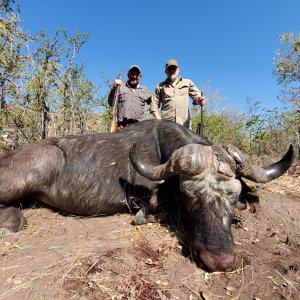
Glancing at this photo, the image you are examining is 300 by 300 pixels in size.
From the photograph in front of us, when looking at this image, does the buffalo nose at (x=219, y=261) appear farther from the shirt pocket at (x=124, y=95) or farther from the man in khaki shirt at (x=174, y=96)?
the shirt pocket at (x=124, y=95)

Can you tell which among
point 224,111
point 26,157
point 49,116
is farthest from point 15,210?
point 224,111

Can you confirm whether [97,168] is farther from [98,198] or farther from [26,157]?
[26,157]

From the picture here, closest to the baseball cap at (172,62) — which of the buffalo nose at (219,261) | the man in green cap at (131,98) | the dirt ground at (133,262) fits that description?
the man in green cap at (131,98)

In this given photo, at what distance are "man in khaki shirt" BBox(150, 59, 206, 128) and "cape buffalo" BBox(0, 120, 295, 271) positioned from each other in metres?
1.75

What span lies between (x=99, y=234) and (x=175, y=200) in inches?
37.7

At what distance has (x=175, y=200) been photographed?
3471mm

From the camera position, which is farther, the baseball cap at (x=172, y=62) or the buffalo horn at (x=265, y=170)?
the baseball cap at (x=172, y=62)

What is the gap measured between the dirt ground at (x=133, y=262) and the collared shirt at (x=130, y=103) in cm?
279

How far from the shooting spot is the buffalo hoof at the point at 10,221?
3.27 m

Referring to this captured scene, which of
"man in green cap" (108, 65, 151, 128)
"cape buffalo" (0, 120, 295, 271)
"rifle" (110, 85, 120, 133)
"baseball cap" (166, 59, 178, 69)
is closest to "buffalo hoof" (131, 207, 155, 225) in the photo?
"cape buffalo" (0, 120, 295, 271)

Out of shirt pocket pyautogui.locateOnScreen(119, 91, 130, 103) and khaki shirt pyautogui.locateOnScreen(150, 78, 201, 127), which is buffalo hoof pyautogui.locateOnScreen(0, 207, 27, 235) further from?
khaki shirt pyautogui.locateOnScreen(150, 78, 201, 127)

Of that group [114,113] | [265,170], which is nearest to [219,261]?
[265,170]

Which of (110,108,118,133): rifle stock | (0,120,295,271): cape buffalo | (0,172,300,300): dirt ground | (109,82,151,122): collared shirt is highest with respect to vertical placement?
(109,82,151,122): collared shirt

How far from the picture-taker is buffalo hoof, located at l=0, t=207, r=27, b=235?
3268 millimetres
